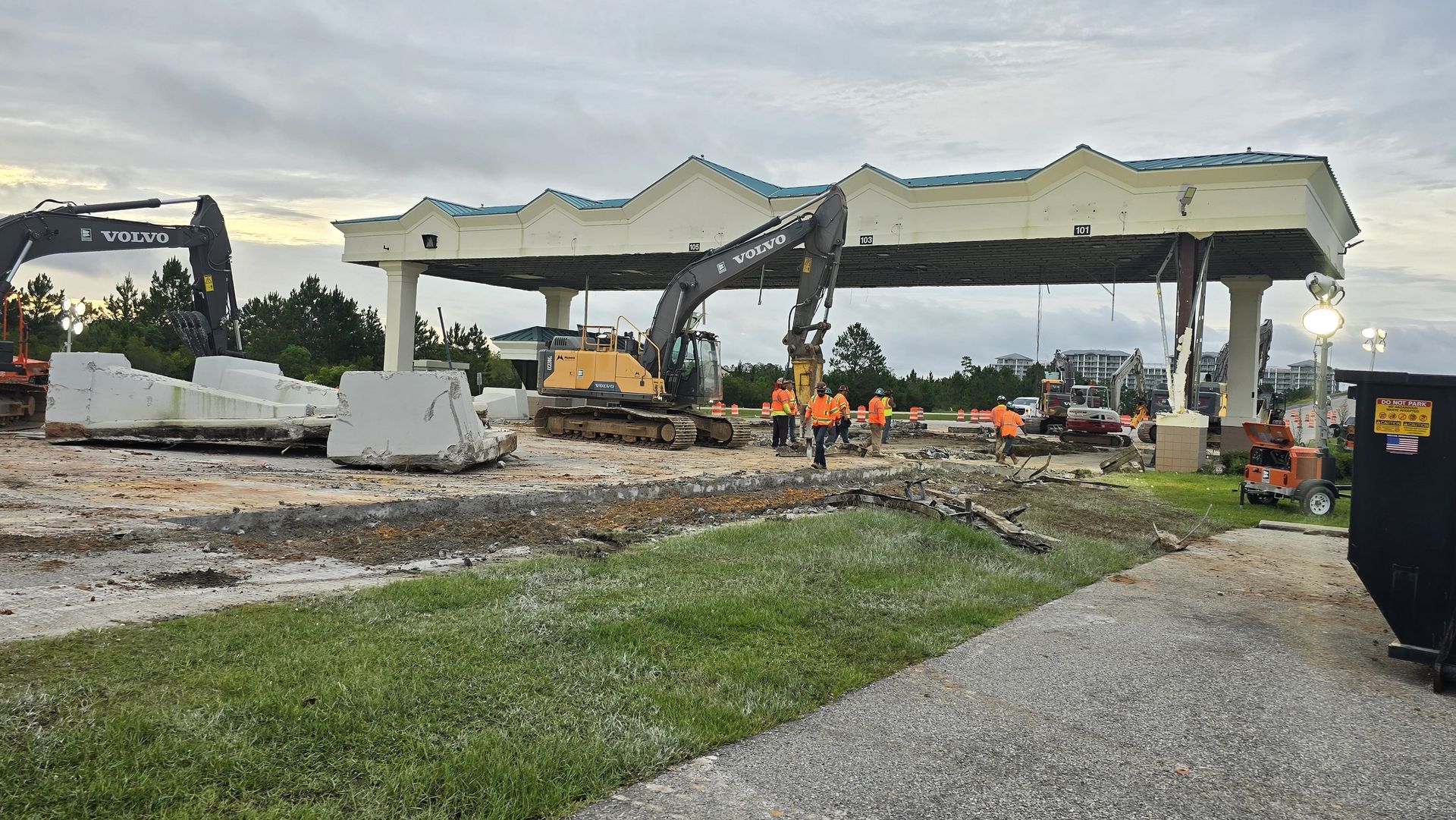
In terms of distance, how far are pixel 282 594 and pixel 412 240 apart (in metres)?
34.5

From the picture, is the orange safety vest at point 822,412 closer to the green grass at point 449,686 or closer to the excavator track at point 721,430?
the excavator track at point 721,430

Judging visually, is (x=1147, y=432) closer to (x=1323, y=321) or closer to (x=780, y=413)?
(x=780, y=413)

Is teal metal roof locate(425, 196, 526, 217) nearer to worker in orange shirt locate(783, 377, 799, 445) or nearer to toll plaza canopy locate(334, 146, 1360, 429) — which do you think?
toll plaza canopy locate(334, 146, 1360, 429)

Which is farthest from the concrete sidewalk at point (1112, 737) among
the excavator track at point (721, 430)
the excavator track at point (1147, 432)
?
the excavator track at point (1147, 432)

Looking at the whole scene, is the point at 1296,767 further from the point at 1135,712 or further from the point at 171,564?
the point at 171,564

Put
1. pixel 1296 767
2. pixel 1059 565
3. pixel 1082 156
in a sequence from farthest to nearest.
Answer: pixel 1082 156 → pixel 1059 565 → pixel 1296 767

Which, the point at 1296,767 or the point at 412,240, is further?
the point at 412,240

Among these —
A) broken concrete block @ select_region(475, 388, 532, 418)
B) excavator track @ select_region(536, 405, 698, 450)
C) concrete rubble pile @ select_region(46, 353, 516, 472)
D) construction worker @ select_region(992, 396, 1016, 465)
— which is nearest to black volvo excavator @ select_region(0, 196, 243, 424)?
concrete rubble pile @ select_region(46, 353, 516, 472)

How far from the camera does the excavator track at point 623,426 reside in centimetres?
2373

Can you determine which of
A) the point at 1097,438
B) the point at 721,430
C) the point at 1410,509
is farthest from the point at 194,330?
the point at 1097,438

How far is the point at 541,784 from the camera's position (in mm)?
3639

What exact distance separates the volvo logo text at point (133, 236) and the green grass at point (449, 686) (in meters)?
20.3

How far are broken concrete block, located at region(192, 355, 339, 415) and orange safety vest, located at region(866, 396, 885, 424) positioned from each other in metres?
12.0

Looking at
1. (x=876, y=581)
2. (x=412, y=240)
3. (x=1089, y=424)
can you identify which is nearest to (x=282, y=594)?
(x=876, y=581)
